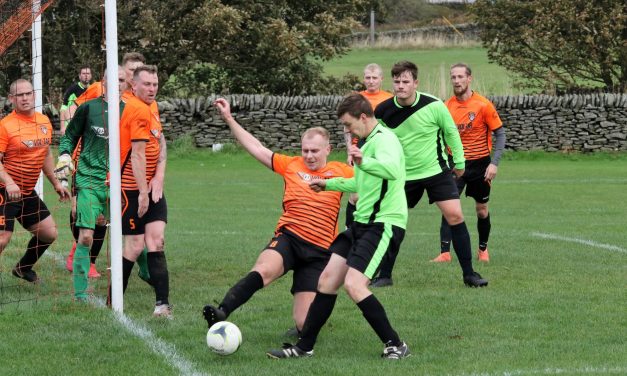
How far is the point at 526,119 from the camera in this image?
97.5 feet

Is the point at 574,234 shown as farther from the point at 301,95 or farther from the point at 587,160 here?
the point at 301,95

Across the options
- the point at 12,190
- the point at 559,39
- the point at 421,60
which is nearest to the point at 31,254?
the point at 12,190

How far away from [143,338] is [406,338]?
1.92 meters

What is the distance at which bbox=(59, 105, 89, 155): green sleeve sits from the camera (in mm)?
9305

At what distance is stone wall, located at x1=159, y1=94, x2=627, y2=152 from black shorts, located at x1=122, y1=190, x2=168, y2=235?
66.6 ft

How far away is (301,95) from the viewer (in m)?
31.9

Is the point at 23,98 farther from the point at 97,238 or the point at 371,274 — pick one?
the point at 371,274

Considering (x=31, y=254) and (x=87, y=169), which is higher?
(x=87, y=169)

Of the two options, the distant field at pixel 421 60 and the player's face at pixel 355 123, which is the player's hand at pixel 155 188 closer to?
the player's face at pixel 355 123

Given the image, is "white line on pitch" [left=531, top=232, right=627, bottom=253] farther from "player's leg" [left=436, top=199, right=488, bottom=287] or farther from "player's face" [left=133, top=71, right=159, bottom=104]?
"player's face" [left=133, top=71, right=159, bottom=104]

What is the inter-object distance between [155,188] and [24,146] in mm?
1700

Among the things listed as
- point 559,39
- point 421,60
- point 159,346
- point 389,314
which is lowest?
point 421,60

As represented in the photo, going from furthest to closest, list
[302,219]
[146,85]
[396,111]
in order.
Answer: [396,111] < [146,85] < [302,219]

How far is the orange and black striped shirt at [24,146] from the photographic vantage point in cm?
954
